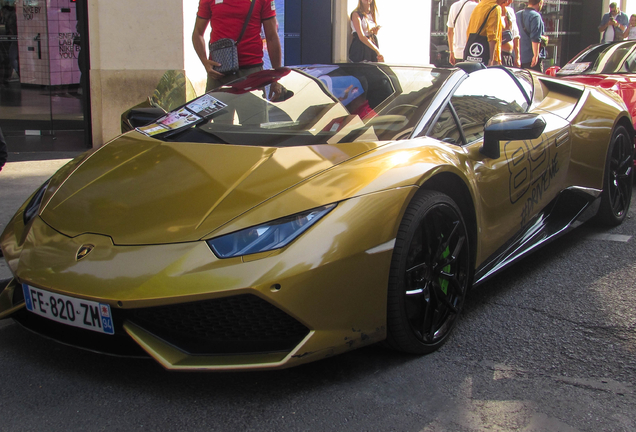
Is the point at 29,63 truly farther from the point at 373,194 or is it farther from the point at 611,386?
the point at 611,386

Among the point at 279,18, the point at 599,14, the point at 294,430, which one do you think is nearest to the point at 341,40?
the point at 279,18

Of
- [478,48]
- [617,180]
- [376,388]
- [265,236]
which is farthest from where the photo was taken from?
[478,48]

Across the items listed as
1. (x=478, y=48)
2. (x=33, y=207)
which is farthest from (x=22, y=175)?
(x=478, y=48)

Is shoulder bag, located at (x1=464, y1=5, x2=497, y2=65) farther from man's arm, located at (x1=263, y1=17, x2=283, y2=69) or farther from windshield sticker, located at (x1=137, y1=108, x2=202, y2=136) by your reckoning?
windshield sticker, located at (x1=137, y1=108, x2=202, y2=136)

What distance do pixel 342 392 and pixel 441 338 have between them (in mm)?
552

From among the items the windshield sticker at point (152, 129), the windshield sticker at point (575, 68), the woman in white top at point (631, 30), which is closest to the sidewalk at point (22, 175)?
the windshield sticker at point (152, 129)

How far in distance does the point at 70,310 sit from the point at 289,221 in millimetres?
765

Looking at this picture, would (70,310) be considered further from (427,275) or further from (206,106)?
(206,106)

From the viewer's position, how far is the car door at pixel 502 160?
2.90 m

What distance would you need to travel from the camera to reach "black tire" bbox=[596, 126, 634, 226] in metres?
4.20

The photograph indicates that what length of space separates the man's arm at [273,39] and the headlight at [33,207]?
2.69 meters

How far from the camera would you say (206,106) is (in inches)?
129

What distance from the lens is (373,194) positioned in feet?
7.56

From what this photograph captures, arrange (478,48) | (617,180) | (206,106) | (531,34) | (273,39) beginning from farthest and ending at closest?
1. (531,34)
2. (478,48)
3. (273,39)
4. (617,180)
5. (206,106)
